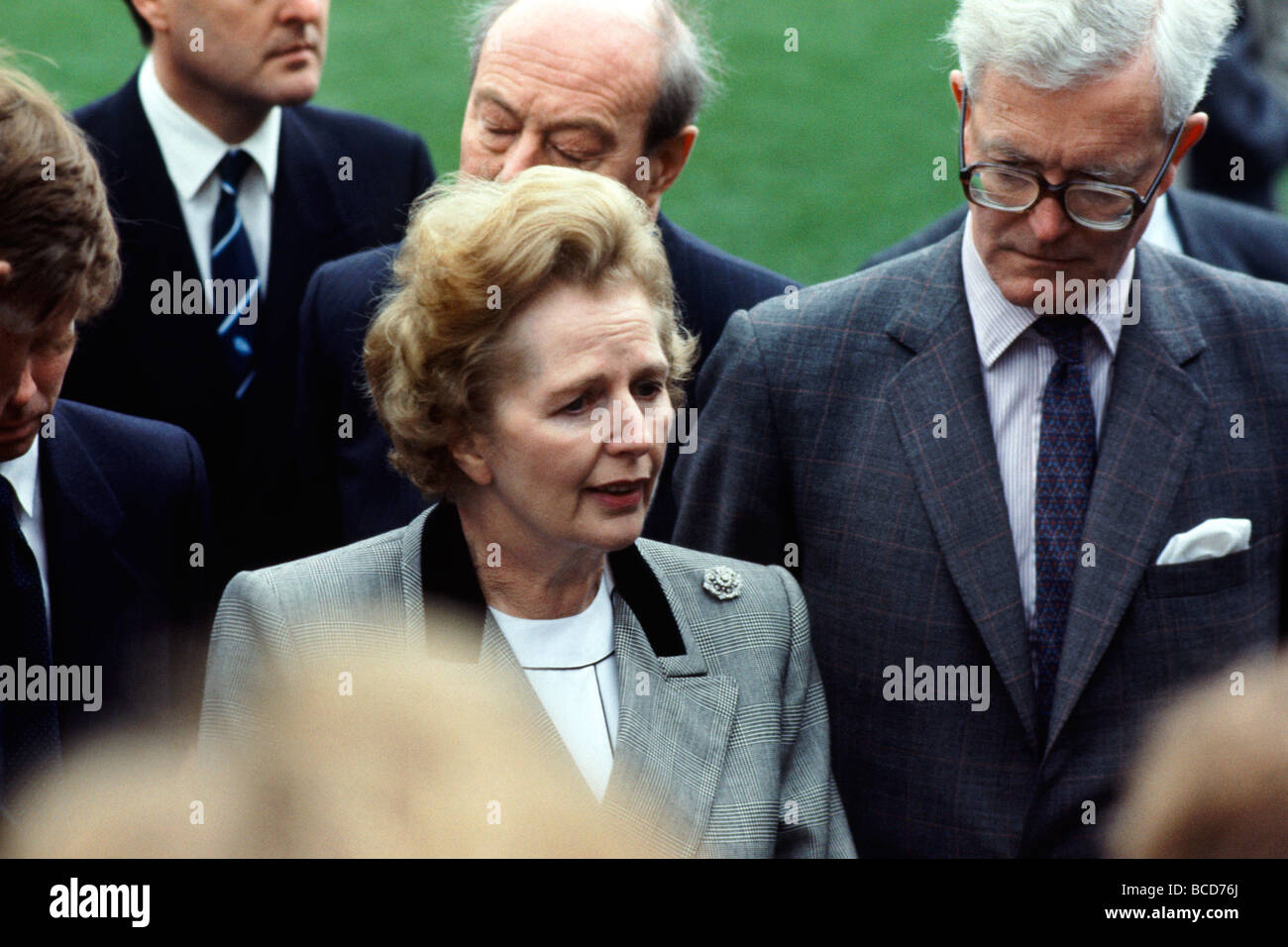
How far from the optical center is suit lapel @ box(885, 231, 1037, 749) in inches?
96.1

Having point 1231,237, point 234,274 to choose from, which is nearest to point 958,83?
point 234,274

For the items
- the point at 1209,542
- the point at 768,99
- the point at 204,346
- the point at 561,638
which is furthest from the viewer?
the point at 768,99

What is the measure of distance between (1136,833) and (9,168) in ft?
5.58

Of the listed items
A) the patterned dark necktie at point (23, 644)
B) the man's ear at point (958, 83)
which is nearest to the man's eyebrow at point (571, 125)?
the man's ear at point (958, 83)

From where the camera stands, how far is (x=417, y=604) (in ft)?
7.53

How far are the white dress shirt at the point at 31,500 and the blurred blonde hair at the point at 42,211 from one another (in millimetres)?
291

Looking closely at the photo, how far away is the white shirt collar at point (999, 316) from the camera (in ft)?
8.35

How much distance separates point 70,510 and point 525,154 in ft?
3.40

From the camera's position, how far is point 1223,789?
1.06 m

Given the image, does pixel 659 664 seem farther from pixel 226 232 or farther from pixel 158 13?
pixel 158 13

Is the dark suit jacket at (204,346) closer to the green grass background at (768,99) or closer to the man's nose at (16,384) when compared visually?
the man's nose at (16,384)

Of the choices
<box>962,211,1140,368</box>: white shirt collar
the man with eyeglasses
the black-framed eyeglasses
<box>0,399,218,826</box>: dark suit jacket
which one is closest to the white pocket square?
the man with eyeglasses
